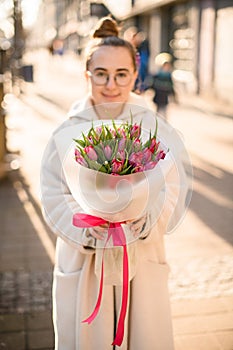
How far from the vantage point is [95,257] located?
243 centimetres

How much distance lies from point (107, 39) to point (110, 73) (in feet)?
0.60

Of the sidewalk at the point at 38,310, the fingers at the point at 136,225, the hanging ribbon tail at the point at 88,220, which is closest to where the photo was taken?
the hanging ribbon tail at the point at 88,220

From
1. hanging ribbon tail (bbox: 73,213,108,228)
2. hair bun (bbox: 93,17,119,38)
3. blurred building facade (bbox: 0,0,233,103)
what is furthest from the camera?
blurred building facade (bbox: 0,0,233,103)

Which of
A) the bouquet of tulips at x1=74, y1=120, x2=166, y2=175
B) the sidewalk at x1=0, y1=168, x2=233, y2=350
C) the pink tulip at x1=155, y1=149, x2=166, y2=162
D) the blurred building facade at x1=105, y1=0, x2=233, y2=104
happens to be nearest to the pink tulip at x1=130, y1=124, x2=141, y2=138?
the bouquet of tulips at x1=74, y1=120, x2=166, y2=175

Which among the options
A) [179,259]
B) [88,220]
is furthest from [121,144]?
[179,259]

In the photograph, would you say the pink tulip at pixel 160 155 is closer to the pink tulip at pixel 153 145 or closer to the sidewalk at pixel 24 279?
the pink tulip at pixel 153 145

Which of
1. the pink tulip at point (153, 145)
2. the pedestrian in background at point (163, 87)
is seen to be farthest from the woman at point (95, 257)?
the pedestrian in background at point (163, 87)

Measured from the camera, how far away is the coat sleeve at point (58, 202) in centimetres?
240

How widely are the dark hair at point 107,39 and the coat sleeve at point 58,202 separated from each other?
0.48 meters

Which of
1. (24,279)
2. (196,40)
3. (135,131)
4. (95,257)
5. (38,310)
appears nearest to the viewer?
(135,131)

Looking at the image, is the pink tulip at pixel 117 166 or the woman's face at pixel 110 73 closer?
the pink tulip at pixel 117 166

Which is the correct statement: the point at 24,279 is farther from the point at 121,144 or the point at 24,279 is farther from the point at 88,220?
the point at 121,144

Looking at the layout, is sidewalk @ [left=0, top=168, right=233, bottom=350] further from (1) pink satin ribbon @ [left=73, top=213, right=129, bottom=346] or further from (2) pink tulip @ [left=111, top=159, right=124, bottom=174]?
(2) pink tulip @ [left=111, top=159, right=124, bottom=174]

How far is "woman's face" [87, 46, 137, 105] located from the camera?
2.54 m
